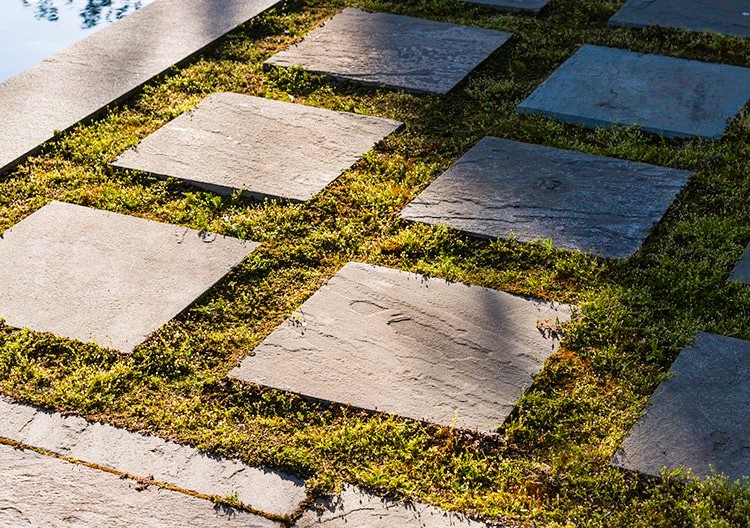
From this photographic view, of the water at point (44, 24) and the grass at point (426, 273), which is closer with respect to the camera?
the grass at point (426, 273)

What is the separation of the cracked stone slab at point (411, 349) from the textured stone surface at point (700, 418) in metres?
0.30

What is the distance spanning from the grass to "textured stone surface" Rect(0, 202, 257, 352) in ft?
0.17

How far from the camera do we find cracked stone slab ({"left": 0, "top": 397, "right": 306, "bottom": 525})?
7.73 feet

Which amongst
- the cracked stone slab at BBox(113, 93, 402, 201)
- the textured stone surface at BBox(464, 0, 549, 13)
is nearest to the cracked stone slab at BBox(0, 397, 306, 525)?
the cracked stone slab at BBox(113, 93, 402, 201)

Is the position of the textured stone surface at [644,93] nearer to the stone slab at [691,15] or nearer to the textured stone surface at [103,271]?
the stone slab at [691,15]

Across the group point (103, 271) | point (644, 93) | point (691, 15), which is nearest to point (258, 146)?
point (103, 271)

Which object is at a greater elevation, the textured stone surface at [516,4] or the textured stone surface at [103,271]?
the textured stone surface at [516,4]

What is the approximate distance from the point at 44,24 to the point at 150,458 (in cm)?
319

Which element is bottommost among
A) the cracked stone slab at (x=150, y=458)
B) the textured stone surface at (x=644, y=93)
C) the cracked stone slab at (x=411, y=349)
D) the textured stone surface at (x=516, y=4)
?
the cracked stone slab at (x=150, y=458)

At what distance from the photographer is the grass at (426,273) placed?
241 cm

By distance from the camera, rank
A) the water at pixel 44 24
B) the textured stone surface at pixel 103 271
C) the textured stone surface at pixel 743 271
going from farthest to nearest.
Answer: the water at pixel 44 24, the textured stone surface at pixel 743 271, the textured stone surface at pixel 103 271

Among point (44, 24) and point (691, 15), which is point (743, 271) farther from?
point (44, 24)

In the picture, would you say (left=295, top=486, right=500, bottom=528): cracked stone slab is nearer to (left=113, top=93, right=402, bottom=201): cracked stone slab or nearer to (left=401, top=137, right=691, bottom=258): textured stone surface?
(left=401, top=137, right=691, bottom=258): textured stone surface

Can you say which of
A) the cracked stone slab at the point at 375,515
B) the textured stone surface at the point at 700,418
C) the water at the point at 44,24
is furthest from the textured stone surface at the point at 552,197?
the water at the point at 44,24
